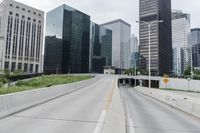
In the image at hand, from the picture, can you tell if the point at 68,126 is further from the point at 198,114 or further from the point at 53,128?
the point at 198,114

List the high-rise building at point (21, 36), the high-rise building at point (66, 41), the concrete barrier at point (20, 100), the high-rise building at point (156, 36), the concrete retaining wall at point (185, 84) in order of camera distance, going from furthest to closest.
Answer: the high-rise building at point (66, 41) → the high-rise building at point (21, 36) → the high-rise building at point (156, 36) → the concrete retaining wall at point (185, 84) → the concrete barrier at point (20, 100)

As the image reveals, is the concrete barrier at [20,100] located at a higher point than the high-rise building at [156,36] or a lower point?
lower

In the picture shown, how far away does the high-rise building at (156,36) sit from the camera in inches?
3625

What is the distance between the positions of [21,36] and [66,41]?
34.3m

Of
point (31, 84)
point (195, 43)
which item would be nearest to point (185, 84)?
point (31, 84)

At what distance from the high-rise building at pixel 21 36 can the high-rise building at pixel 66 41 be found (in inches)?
307

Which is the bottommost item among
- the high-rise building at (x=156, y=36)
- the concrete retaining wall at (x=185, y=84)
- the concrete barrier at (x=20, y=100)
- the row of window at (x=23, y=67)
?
the concrete retaining wall at (x=185, y=84)

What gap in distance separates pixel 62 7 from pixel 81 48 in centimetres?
3150

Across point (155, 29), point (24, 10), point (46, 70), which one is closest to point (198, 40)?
point (155, 29)

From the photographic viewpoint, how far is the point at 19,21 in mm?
155125

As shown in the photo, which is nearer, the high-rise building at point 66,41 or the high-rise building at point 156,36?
the high-rise building at point 156,36

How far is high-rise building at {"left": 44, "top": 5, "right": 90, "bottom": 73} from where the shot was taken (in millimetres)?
147500

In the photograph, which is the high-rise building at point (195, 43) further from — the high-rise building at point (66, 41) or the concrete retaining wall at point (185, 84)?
the concrete retaining wall at point (185, 84)

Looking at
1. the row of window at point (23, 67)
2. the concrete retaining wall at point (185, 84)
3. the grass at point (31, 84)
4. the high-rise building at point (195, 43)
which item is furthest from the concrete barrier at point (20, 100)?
the high-rise building at point (195, 43)
